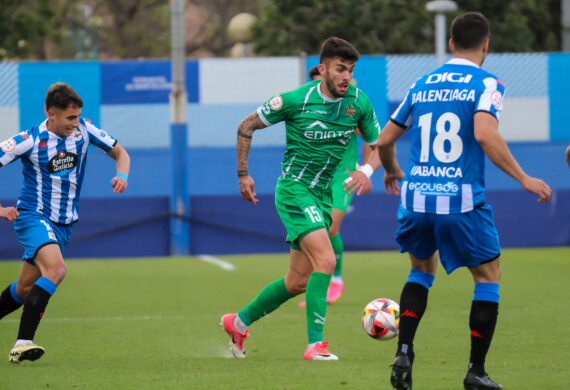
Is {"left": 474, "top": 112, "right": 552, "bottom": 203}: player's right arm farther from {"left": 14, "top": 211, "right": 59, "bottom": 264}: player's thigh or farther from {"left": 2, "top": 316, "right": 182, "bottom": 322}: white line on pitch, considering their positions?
{"left": 2, "top": 316, "right": 182, "bottom": 322}: white line on pitch

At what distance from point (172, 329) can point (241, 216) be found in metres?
8.39

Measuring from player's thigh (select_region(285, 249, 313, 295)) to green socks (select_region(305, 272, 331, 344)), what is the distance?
212mm

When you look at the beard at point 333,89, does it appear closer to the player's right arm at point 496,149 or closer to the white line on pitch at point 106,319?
the player's right arm at point 496,149

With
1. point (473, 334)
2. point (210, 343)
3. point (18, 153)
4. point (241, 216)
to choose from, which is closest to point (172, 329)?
point (210, 343)

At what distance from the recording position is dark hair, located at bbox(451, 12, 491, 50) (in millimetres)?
6406

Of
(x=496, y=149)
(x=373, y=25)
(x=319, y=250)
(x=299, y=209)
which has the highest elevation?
(x=373, y=25)

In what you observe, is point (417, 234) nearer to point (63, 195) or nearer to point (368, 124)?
point (368, 124)

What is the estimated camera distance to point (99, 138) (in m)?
8.48

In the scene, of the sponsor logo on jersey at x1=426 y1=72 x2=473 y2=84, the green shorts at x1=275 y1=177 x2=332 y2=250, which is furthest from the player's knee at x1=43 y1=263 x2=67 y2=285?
the sponsor logo on jersey at x1=426 y1=72 x2=473 y2=84

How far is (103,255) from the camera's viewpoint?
1825 centimetres

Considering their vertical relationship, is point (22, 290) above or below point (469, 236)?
below

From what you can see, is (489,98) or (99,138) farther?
(99,138)

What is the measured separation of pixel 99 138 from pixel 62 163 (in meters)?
0.40

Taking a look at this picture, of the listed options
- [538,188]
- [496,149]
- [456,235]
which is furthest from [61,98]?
[538,188]
